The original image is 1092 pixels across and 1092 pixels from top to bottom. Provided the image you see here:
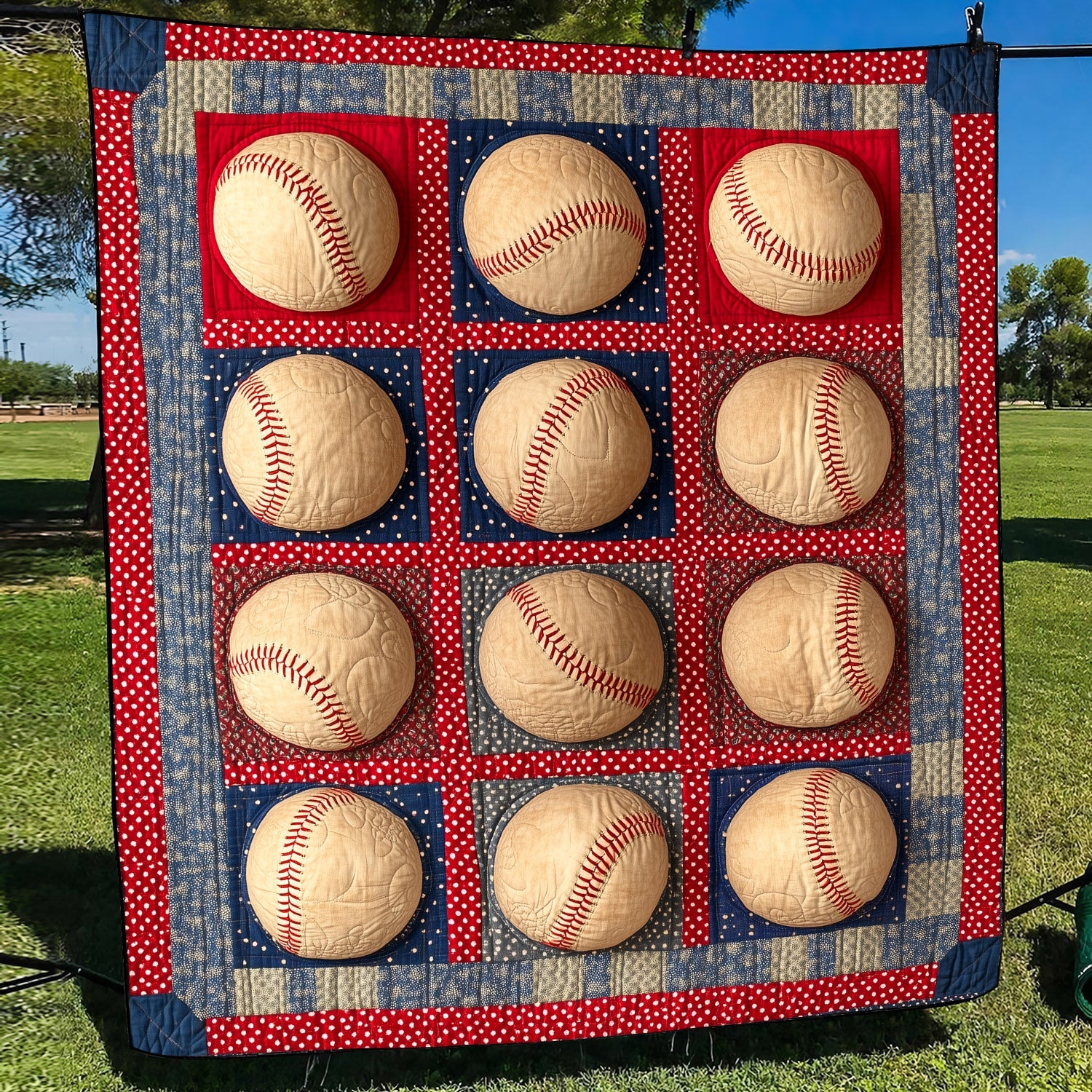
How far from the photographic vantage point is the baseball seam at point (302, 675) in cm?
122

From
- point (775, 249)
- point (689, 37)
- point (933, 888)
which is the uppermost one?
point (689, 37)

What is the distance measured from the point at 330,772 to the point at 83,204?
2.87 metres

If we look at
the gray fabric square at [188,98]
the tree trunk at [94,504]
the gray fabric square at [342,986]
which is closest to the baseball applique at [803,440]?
the gray fabric square at [188,98]

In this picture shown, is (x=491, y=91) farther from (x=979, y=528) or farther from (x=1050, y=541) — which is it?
(x=1050, y=541)

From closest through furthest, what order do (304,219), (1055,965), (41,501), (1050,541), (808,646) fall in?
(304,219), (808,646), (1055,965), (41,501), (1050,541)

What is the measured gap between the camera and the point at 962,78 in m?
1.42

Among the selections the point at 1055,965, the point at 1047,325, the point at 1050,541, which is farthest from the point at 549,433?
the point at 1047,325

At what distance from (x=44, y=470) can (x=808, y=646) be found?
151 inches

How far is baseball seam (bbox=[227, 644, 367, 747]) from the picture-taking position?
1.22m

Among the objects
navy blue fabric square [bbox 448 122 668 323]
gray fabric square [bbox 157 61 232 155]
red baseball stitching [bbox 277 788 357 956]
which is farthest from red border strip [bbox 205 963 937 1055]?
gray fabric square [bbox 157 61 232 155]

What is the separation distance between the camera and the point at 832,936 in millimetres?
1477

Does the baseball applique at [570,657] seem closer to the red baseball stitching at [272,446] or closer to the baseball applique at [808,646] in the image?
the baseball applique at [808,646]

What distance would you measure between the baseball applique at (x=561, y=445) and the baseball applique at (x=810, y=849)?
2.04ft

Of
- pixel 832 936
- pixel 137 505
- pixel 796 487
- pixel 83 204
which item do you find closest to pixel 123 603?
pixel 137 505
